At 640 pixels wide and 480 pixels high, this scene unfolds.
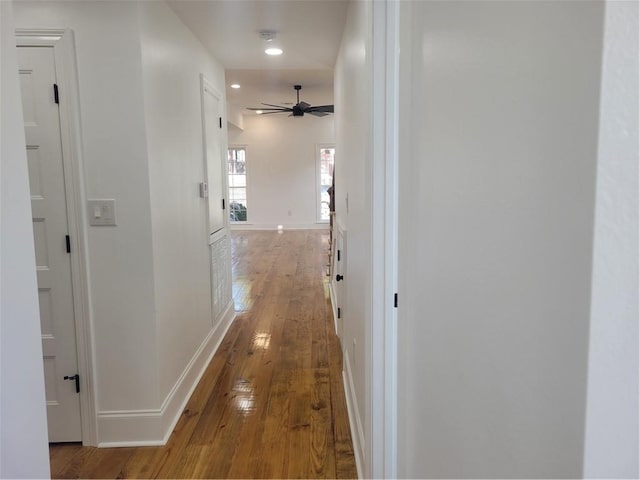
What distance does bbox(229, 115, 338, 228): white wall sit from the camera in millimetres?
11078

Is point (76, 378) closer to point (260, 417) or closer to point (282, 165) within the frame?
point (260, 417)

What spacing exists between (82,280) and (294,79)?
16.2ft

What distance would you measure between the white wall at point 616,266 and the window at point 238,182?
11.1 m

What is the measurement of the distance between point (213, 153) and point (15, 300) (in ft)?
9.19

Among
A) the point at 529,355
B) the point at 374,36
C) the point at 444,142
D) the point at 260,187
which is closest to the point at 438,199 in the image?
the point at 444,142

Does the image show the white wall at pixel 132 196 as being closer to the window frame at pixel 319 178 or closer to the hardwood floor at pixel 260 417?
the hardwood floor at pixel 260 417

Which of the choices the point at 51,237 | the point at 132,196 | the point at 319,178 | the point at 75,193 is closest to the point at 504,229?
the point at 132,196

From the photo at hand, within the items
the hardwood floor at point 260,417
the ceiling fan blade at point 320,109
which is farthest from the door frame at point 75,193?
the ceiling fan blade at point 320,109

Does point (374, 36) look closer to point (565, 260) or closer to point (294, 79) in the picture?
point (565, 260)

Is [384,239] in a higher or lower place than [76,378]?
higher

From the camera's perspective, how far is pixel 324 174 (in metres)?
11.3

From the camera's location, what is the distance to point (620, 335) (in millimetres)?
372

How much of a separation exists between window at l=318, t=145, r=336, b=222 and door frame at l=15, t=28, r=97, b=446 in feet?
29.5

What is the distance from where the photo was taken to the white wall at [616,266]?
0.35 m
